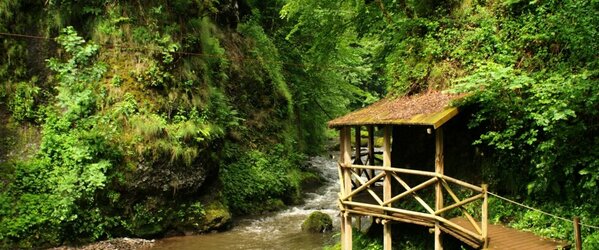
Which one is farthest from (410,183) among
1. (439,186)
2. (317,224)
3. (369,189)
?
(317,224)

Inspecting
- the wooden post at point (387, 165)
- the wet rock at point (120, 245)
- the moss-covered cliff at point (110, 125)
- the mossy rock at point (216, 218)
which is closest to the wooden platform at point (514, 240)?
the wooden post at point (387, 165)

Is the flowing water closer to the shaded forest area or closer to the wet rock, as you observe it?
the wet rock

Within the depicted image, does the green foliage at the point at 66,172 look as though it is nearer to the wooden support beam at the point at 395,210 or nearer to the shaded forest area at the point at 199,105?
the shaded forest area at the point at 199,105

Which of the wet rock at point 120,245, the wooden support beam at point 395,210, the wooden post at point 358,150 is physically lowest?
the wet rock at point 120,245

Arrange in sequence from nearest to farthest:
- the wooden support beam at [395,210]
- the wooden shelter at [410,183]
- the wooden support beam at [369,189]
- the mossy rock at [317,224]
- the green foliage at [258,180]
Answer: the wooden shelter at [410,183], the wooden support beam at [395,210], the wooden support beam at [369,189], the mossy rock at [317,224], the green foliage at [258,180]

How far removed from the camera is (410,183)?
11148 mm

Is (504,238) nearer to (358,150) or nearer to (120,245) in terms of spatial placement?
(358,150)

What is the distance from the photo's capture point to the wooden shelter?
8242 millimetres

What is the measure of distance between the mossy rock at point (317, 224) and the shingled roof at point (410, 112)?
5.20m

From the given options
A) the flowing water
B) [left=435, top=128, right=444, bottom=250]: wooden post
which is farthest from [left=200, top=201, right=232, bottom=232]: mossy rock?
[left=435, top=128, right=444, bottom=250]: wooden post

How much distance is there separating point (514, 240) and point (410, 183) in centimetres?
358

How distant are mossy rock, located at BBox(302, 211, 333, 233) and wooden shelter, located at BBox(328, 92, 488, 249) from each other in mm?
3312

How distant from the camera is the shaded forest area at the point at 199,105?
7723 mm

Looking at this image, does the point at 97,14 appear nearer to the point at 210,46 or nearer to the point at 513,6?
the point at 210,46
